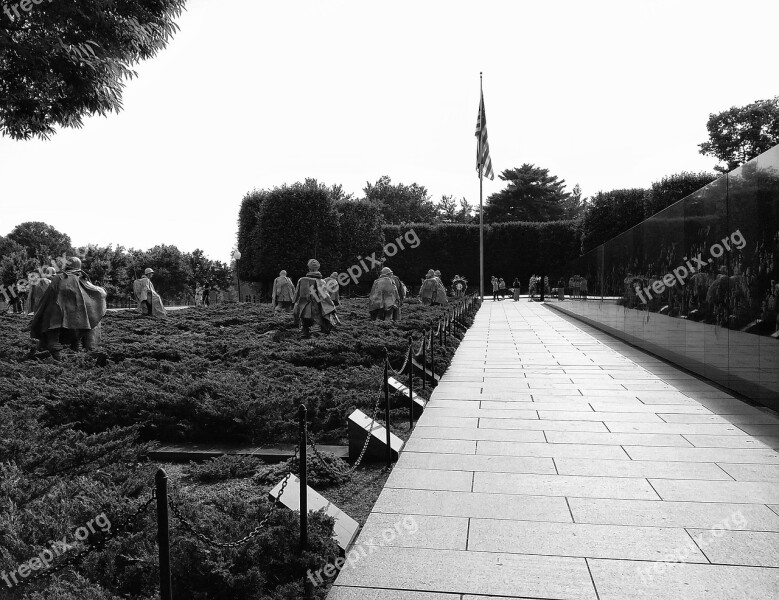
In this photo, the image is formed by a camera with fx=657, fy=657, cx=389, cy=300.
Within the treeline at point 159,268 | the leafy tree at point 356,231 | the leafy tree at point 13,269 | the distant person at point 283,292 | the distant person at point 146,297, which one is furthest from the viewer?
the treeline at point 159,268

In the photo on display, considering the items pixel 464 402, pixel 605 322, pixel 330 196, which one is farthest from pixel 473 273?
pixel 464 402

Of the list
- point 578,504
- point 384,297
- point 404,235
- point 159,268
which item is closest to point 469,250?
point 404,235

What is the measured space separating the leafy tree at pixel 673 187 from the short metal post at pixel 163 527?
43.0m

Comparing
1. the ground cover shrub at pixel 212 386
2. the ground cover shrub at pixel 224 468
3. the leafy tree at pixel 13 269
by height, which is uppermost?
the leafy tree at pixel 13 269

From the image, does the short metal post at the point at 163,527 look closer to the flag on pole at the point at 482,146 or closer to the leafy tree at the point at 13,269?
the flag on pole at the point at 482,146

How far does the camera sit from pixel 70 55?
9.45 metres

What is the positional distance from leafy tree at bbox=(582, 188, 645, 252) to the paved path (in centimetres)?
3909

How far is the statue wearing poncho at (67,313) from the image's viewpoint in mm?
11484

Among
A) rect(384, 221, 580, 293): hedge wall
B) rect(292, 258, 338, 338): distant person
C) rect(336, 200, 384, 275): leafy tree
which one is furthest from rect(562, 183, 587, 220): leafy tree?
rect(292, 258, 338, 338): distant person

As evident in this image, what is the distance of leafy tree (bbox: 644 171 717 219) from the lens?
41.3 meters

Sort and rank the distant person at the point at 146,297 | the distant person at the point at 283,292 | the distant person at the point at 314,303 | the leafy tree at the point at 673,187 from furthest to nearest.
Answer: the leafy tree at the point at 673,187, the distant person at the point at 146,297, the distant person at the point at 283,292, the distant person at the point at 314,303

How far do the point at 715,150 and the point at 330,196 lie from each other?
2922 cm

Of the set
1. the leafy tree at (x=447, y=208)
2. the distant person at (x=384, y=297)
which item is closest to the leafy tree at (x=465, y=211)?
the leafy tree at (x=447, y=208)

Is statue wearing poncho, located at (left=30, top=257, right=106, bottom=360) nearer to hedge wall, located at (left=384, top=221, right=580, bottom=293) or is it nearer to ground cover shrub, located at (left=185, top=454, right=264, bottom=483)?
ground cover shrub, located at (left=185, top=454, right=264, bottom=483)
